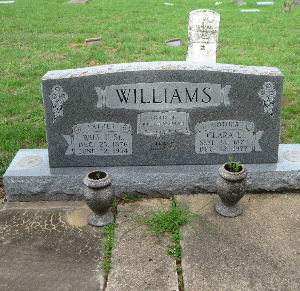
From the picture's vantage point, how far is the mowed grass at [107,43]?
6512 mm

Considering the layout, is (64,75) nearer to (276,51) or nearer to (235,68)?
(235,68)

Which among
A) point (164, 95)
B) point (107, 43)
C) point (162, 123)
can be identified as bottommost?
→ point (107, 43)

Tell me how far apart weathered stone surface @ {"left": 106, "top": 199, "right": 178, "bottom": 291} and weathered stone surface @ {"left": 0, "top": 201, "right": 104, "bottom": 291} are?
0.51 feet

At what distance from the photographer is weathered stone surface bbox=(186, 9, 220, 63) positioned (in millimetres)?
7234

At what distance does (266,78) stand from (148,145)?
4.31 ft

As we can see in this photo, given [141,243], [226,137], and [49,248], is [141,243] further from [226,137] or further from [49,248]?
[226,137]

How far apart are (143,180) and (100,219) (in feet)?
2.05

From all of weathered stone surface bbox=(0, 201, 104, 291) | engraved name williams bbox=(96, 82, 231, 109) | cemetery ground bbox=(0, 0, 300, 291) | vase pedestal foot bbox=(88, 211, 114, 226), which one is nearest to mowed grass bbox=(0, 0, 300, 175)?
cemetery ground bbox=(0, 0, 300, 291)

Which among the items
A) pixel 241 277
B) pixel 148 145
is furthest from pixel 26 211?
pixel 241 277

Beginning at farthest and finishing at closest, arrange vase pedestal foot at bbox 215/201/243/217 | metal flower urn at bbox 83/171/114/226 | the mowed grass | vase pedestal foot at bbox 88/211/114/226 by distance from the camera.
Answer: the mowed grass
vase pedestal foot at bbox 215/201/243/217
vase pedestal foot at bbox 88/211/114/226
metal flower urn at bbox 83/171/114/226

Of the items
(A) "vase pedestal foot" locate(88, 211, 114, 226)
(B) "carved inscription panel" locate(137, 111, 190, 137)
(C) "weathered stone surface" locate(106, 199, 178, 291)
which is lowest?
(C) "weathered stone surface" locate(106, 199, 178, 291)

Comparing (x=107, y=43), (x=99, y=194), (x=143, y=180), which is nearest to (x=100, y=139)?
(x=143, y=180)

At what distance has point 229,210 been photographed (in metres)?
4.23

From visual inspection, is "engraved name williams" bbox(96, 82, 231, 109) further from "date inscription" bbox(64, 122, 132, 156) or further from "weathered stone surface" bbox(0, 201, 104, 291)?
"weathered stone surface" bbox(0, 201, 104, 291)
